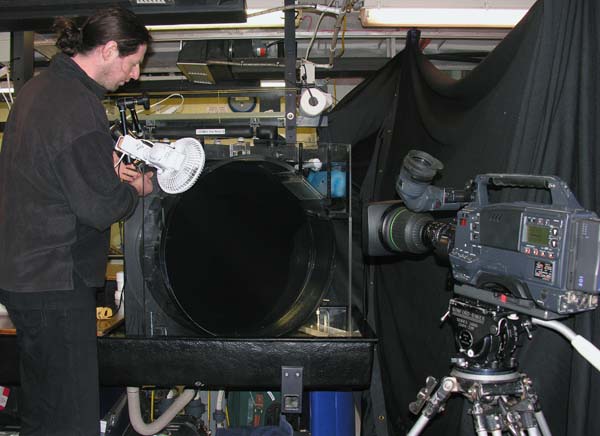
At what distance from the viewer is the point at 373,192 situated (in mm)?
2914

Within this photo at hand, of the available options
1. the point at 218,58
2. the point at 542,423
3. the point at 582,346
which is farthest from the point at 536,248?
the point at 218,58

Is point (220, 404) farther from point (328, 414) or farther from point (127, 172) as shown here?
point (127, 172)

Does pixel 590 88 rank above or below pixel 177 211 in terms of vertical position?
above

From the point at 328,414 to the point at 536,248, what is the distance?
1.65 meters

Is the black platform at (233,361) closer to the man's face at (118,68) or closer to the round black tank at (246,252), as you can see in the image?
the round black tank at (246,252)

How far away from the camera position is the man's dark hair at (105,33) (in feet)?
4.74

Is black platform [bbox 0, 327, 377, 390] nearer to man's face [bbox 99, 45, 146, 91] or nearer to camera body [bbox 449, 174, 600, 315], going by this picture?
camera body [bbox 449, 174, 600, 315]

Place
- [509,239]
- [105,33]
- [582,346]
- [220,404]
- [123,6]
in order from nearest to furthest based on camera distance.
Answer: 1. [582,346]
2. [509,239]
3. [105,33]
4. [123,6]
5. [220,404]

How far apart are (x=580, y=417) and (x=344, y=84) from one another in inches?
173

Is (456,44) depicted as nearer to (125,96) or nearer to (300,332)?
(125,96)

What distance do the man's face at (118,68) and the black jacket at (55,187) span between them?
0.11 meters

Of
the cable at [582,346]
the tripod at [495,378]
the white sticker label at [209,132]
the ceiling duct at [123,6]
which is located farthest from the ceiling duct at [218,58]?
the cable at [582,346]

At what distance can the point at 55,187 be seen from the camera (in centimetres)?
137

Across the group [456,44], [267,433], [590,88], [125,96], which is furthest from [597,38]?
[456,44]
